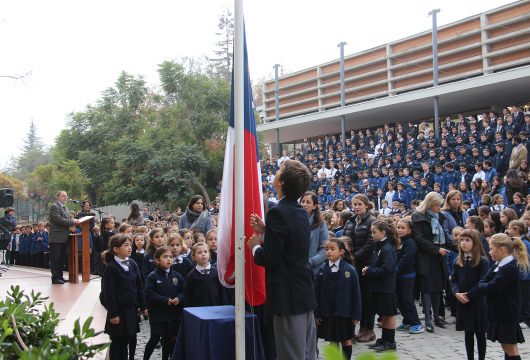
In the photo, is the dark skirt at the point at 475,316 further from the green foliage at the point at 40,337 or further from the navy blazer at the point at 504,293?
the green foliage at the point at 40,337

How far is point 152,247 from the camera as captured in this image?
7695mm

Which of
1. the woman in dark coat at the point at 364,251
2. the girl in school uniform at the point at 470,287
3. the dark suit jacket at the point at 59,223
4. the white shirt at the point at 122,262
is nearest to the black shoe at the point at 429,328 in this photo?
the woman in dark coat at the point at 364,251

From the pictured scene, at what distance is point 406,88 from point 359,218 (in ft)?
54.6

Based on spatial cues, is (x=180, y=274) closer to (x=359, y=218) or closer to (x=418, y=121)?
(x=359, y=218)

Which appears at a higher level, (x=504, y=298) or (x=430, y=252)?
(x=430, y=252)

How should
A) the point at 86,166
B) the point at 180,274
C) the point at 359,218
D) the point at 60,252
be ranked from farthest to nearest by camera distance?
the point at 86,166, the point at 60,252, the point at 359,218, the point at 180,274

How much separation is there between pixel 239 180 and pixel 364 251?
3537 millimetres

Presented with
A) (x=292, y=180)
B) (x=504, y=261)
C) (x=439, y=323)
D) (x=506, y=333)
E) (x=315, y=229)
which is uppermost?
(x=292, y=180)

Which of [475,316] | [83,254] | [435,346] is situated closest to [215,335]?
[475,316]

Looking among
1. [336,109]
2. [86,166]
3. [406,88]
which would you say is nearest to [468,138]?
[406,88]

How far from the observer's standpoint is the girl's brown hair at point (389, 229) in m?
7.12

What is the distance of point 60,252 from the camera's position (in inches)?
434

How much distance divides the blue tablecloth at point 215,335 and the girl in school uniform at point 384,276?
9.43 ft

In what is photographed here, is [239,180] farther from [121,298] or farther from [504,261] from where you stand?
[504,261]
